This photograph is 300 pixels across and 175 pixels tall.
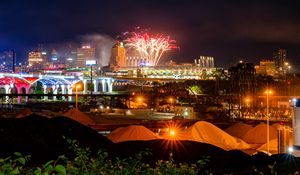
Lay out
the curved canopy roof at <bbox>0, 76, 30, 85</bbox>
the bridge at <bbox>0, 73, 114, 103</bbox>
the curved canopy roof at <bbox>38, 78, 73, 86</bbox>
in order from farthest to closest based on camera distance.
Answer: the curved canopy roof at <bbox>38, 78, 73, 86</bbox>
the curved canopy roof at <bbox>0, 76, 30, 85</bbox>
the bridge at <bbox>0, 73, 114, 103</bbox>

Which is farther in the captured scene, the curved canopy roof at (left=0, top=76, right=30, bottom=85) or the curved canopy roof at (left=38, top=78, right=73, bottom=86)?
the curved canopy roof at (left=38, top=78, right=73, bottom=86)

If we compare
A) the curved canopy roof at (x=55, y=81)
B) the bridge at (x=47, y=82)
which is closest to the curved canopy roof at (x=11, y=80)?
the bridge at (x=47, y=82)

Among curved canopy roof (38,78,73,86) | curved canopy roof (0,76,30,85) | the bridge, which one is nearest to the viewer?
the bridge

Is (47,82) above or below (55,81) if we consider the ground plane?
below

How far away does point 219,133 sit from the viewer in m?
16.2

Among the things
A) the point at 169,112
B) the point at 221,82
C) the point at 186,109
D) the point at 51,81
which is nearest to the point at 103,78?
the point at 51,81

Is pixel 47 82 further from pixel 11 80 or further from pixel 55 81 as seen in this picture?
pixel 11 80

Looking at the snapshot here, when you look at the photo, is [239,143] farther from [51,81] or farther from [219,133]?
[51,81]

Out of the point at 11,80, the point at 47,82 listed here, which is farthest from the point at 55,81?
→ the point at 11,80

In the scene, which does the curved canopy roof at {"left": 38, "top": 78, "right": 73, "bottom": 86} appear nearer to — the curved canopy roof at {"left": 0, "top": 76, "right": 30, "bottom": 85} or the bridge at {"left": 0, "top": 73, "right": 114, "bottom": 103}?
the bridge at {"left": 0, "top": 73, "right": 114, "bottom": 103}

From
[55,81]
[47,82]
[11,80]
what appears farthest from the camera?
[47,82]

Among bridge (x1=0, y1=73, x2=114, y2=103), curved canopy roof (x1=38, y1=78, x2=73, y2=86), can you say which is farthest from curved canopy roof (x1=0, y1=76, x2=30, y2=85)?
curved canopy roof (x1=38, y1=78, x2=73, y2=86)

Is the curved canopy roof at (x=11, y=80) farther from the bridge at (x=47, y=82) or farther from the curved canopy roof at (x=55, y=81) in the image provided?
the curved canopy roof at (x=55, y=81)

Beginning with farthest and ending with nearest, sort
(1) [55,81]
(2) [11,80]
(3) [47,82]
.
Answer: (3) [47,82] → (1) [55,81] → (2) [11,80]
